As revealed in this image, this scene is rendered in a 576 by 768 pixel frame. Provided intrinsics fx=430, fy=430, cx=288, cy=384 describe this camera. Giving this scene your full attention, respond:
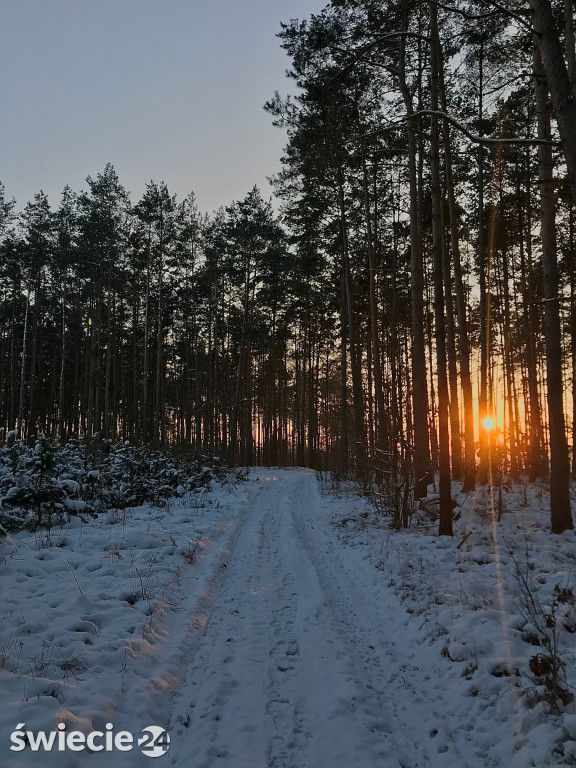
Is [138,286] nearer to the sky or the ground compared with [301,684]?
nearer to the sky

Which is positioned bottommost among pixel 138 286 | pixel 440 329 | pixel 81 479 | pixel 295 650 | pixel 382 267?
pixel 295 650

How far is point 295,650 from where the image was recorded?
4.56 metres

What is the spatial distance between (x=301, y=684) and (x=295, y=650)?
25.2 inches

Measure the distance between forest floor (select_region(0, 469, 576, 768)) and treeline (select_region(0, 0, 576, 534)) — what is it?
284 centimetres

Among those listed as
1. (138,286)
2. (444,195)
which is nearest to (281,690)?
(444,195)

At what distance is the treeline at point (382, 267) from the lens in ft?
29.1

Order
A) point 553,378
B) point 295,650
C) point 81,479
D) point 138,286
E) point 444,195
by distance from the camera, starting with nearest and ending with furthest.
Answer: point 295,650, point 553,378, point 81,479, point 444,195, point 138,286

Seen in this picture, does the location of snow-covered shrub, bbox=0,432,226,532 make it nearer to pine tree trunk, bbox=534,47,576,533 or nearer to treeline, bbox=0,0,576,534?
treeline, bbox=0,0,576,534

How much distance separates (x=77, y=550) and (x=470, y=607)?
6296mm

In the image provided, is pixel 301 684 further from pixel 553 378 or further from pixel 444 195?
pixel 444 195

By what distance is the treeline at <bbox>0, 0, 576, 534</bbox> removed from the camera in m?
8.88

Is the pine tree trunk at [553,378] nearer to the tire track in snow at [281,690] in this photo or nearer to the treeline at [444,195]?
the treeline at [444,195]

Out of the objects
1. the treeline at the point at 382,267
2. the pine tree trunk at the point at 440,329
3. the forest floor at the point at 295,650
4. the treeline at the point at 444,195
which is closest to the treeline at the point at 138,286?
the treeline at the point at 382,267

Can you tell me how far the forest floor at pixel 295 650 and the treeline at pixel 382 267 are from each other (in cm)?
284
